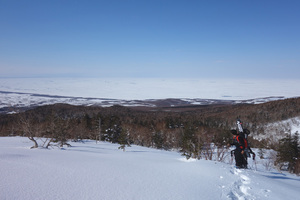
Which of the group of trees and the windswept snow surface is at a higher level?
the windswept snow surface

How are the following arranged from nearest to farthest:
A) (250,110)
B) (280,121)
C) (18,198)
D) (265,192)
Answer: (18,198) < (265,192) < (280,121) < (250,110)

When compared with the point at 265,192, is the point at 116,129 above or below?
below

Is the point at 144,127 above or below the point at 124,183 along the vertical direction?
below

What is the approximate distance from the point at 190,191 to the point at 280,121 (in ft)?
327

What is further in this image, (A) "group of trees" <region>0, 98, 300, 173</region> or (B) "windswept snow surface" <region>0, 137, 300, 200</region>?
(A) "group of trees" <region>0, 98, 300, 173</region>

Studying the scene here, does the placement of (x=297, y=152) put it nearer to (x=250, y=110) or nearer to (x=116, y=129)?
(x=116, y=129)

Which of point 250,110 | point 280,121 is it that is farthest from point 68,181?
point 250,110

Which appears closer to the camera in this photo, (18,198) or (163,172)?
(18,198)

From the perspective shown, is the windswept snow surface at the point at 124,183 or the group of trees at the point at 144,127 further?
the group of trees at the point at 144,127

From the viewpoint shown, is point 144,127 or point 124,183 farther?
point 144,127

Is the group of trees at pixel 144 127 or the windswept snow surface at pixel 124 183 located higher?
the windswept snow surface at pixel 124 183

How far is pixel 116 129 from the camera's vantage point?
49500mm

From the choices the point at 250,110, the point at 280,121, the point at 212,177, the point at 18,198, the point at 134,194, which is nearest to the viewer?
the point at 18,198

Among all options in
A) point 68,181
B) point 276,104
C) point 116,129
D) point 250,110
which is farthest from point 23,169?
point 276,104
